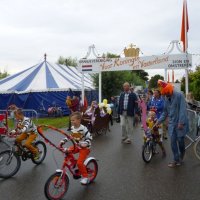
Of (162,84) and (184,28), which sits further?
(184,28)

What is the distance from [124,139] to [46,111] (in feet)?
44.8

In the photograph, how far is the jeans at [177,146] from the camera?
766 cm

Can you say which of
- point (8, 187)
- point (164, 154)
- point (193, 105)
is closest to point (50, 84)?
point (193, 105)

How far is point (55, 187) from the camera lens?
5.46m

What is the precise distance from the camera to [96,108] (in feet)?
46.1

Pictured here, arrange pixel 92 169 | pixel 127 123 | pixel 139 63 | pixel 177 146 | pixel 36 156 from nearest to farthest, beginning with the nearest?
pixel 92 169 → pixel 177 146 → pixel 36 156 → pixel 127 123 → pixel 139 63

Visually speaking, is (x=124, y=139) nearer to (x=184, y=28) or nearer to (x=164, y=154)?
(x=164, y=154)

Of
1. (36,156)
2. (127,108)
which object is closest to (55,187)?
(36,156)

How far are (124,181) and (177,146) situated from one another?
176 centimetres

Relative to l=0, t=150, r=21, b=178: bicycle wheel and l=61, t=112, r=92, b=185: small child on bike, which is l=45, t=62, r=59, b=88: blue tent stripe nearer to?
l=0, t=150, r=21, b=178: bicycle wheel

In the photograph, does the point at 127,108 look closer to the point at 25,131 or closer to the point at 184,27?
the point at 25,131

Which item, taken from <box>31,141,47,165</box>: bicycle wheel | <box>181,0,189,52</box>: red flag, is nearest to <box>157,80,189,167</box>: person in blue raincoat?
<box>31,141,47,165</box>: bicycle wheel

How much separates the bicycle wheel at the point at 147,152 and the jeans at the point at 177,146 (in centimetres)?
72

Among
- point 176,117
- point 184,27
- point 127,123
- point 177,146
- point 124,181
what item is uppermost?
point 184,27
